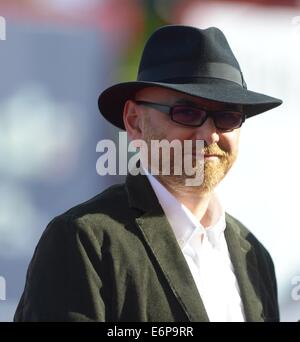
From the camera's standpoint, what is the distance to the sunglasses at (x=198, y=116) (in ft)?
4.97

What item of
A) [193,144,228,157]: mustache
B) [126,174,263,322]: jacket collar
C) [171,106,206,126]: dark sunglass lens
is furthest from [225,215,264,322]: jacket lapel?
[171,106,206,126]: dark sunglass lens

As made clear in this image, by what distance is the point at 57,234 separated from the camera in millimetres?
1401

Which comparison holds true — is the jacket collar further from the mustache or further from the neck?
the mustache

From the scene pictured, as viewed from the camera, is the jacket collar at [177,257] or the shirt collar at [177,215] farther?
the shirt collar at [177,215]

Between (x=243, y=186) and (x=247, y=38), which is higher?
(x=247, y=38)

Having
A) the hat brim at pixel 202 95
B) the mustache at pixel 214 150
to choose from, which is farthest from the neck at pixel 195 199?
the hat brim at pixel 202 95

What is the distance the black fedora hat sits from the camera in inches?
59.7

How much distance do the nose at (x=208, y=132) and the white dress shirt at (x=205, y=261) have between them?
0.57 feet

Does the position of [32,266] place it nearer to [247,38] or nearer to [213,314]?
[213,314]

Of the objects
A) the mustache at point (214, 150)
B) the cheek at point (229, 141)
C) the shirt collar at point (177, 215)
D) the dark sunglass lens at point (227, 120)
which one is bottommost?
the shirt collar at point (177, 215)

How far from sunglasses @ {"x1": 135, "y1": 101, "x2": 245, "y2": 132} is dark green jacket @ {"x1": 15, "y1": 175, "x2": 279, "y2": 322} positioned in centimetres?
21

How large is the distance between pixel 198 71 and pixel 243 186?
0.63 m

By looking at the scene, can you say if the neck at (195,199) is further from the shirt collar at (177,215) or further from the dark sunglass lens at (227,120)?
the dark sunglass lens at (227,120)

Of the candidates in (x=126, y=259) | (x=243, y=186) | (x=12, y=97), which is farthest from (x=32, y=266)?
(x=243, y=186)
